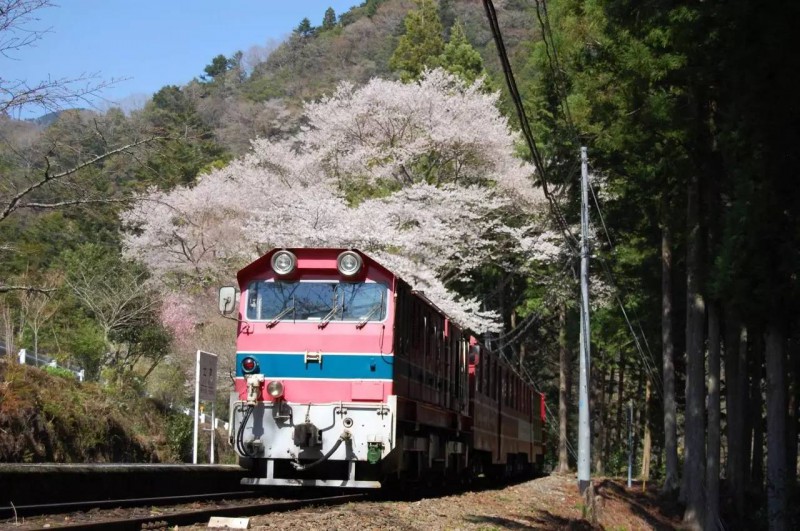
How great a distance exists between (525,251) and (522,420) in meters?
6.97

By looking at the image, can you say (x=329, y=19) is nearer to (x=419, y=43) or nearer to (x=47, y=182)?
(x=419, y=43)

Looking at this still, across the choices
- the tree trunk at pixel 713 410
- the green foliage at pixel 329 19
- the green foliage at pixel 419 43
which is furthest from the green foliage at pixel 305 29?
the tree trunk at pixel 713 410

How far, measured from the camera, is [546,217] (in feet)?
109

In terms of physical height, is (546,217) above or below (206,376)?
above

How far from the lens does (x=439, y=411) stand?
15445 mm

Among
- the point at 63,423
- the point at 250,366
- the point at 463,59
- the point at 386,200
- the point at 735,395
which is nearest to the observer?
the point at 250,366

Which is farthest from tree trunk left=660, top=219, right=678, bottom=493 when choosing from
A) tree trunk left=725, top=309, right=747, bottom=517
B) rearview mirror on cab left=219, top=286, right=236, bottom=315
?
rearview mirror on cab left=219, top=286, right=236, bottom=315

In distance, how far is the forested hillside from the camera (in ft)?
38.9

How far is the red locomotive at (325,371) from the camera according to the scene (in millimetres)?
12188

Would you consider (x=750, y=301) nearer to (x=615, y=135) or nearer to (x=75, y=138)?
(x=615, y=135)

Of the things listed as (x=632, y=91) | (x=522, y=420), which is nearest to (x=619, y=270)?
(x=522, y=420)

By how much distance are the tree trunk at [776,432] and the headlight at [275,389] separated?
9278mm

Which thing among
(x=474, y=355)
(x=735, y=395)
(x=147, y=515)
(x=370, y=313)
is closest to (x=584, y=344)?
(x=735, y=395)

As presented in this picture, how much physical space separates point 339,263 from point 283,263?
2.48ft
